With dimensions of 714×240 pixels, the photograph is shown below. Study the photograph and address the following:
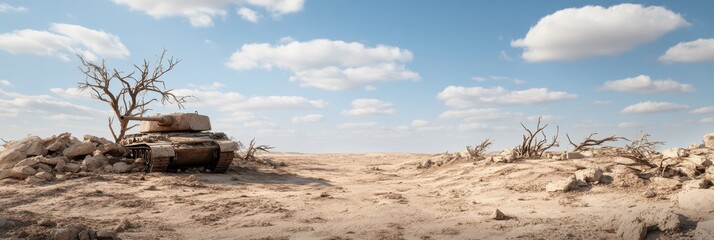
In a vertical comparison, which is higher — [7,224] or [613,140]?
[613,140]

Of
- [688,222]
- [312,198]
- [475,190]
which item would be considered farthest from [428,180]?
[688,222]

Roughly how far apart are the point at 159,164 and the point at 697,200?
11767 mm

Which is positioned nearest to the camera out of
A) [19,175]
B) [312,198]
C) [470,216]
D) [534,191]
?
[470,216]

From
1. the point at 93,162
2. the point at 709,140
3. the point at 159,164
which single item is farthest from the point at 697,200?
the point at 93,162

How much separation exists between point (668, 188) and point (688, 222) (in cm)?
195

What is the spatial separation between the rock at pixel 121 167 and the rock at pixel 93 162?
0.42m

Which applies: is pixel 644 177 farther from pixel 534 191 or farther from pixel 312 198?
pixel 312 198

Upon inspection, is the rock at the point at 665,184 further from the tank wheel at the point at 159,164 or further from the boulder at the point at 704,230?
A: the tank wheel at the point at 159,164

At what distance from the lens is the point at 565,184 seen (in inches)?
309

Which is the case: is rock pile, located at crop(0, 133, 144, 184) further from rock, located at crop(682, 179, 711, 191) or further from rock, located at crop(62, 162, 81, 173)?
rock, located at crop(682, 179, 711, 191)

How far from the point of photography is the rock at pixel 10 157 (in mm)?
12531

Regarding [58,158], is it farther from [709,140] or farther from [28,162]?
[709,140]

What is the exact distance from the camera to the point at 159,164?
1309 cm

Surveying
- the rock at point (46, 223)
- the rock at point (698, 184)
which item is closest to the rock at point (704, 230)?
the rock at point (698, 184)
